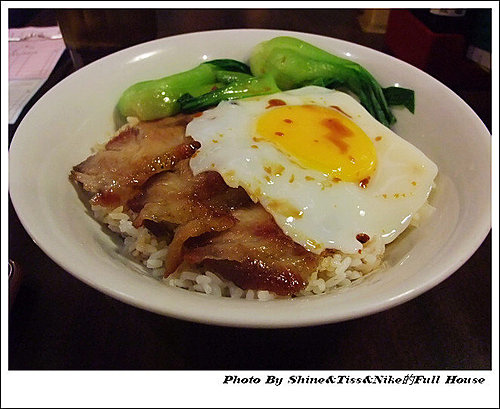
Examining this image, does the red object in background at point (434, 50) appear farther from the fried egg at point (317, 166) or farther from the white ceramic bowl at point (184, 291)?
the fried egg at point (317, 166)

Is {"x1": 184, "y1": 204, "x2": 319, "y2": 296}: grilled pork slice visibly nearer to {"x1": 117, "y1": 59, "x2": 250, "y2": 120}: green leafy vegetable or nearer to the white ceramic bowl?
the white ceramic bowl

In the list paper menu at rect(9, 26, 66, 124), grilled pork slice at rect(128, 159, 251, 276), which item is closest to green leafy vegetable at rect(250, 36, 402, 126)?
grilled pork slice at rect(128, 159, 251, 276)

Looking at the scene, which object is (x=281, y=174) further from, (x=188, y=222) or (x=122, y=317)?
(x=122, y=317)

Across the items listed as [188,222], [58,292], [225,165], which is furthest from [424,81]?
[58,292]

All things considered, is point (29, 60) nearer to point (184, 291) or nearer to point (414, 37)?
point (184, 291)

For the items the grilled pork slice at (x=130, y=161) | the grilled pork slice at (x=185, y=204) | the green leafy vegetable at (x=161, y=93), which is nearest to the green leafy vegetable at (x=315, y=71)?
the green leafy vegetable at (x=161, y=93)

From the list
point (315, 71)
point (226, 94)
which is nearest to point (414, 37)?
point (315, 71)
